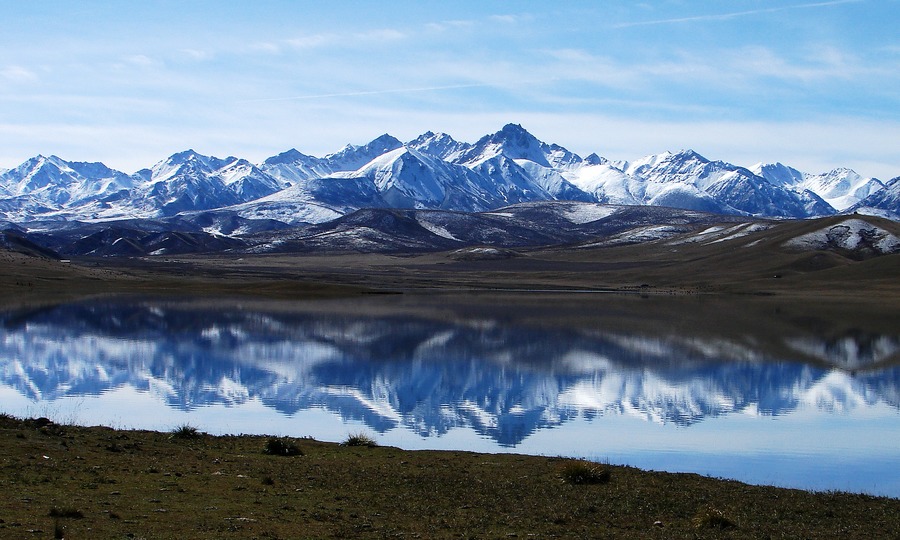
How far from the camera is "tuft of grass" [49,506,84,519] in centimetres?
1501

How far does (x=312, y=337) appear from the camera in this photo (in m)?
68.9

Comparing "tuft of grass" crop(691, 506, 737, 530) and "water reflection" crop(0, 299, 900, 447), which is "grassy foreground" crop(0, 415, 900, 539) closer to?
"tuft of grass" crop(691, 506, 737, 530)

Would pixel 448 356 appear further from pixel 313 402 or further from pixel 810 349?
pixel 810 349

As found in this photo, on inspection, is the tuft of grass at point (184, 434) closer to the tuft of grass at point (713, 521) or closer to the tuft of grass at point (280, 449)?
the tuft of grass at point (280, 449)

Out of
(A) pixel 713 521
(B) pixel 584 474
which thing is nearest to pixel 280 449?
(B) pixel 584 474

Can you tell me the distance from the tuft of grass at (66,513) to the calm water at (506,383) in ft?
53.7

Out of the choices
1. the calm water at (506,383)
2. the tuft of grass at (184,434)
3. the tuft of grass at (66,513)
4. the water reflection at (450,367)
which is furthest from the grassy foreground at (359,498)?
the water reflection at (450,367)

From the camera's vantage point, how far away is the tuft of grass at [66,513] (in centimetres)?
1501

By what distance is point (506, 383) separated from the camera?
47438 millimetres

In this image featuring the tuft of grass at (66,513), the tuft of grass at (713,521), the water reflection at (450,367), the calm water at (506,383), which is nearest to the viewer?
the tuft of grass at (66,513)

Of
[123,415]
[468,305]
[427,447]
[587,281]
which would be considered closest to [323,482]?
[427,447]

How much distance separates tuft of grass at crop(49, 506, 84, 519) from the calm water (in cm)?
1635

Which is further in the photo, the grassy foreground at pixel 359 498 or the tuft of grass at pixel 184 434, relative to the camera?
the tuft of grass at pixel 184 434

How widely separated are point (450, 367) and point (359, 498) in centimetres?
3496
